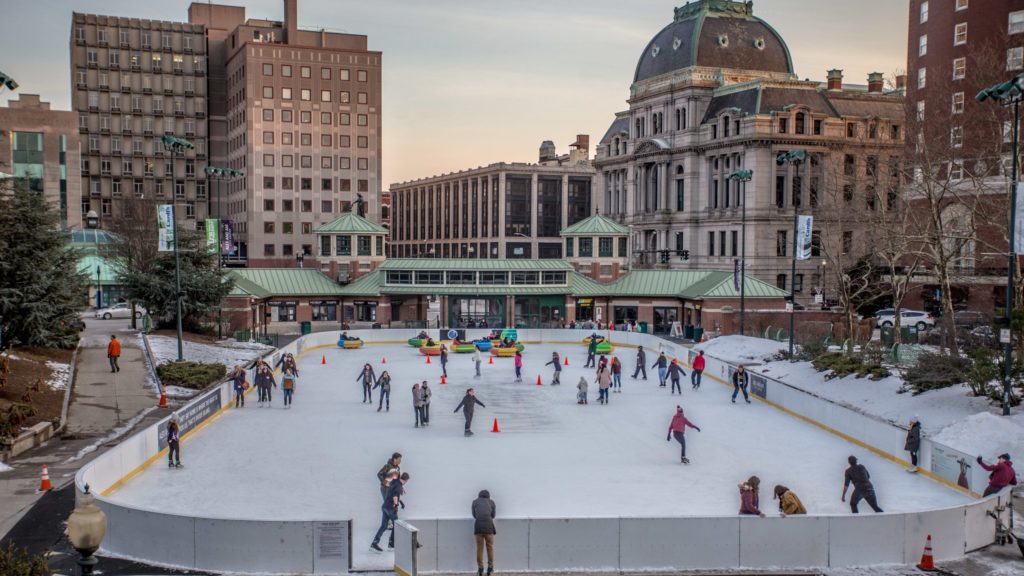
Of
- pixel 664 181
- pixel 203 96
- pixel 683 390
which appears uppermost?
pixel 203 96

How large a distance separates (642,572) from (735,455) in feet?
34.4

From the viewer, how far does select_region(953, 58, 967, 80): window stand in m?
57.6

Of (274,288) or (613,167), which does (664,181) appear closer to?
(613,167)

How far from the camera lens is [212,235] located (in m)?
52.8

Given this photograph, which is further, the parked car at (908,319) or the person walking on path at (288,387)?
the parked car at (908,319)

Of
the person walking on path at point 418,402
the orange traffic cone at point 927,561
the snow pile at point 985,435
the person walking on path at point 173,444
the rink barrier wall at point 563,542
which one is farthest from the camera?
the person walking on path at point 418,402

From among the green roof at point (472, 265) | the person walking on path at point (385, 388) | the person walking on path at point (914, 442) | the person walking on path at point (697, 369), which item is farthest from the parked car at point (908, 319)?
the person walking on path at point (385, 388)

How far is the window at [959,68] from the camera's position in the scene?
57.6 m

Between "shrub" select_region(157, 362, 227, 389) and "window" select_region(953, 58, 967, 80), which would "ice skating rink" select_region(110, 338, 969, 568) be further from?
"window" select_region(953, 58, 967, 80)

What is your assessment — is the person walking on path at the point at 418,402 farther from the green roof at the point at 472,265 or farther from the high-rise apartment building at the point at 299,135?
the high-rise apartment building at the point at 299,135

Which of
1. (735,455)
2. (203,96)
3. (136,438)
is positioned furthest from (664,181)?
(136,438)

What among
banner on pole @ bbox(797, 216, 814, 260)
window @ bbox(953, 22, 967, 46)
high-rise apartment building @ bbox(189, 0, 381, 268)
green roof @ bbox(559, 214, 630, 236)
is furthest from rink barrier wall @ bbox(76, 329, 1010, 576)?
high-rise apartment building @ bbox(189, 0, 381, 268)

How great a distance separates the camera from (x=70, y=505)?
19.0 metres

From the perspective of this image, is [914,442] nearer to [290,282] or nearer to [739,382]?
[739,382]
